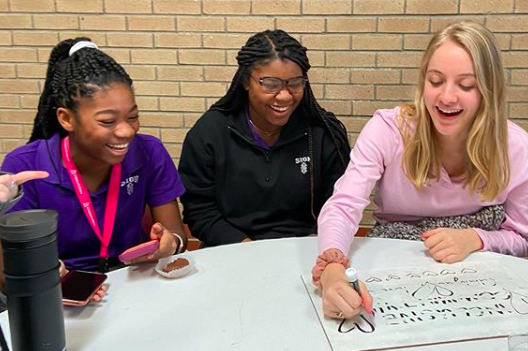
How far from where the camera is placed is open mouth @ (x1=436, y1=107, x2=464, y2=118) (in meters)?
1.65

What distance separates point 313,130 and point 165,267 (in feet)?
3.34

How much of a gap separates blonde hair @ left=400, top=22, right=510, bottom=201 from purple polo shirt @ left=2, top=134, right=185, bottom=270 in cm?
78

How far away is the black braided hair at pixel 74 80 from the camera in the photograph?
5.52 ft

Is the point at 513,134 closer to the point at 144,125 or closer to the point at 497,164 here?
the point at 497,164

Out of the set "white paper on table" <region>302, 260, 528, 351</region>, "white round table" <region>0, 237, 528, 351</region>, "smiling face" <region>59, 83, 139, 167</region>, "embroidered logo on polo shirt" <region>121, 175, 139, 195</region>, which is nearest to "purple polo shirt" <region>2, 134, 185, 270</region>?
"embroidered logo on polo shirt" <region>121, 175, 139, 195</region>

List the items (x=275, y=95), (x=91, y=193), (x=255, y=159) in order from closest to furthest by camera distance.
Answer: (x=91, y=193) < (x=275, y=95) < (x=255, y=159)

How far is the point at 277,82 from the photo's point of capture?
207cm

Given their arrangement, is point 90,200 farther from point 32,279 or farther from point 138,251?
point 32,279

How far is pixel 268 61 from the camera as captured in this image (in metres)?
2.09

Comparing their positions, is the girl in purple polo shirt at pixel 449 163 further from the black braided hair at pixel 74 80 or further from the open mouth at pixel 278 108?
the black braided hair at pixel 74 80

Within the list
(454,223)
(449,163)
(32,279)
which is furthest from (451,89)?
(32,279)

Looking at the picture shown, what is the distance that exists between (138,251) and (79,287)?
→ 0.16 meters

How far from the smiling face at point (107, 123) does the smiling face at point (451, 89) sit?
87 cm

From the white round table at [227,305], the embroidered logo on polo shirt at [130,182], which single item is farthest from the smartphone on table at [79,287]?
the embroidered logo on polo shirt at [130,182]
